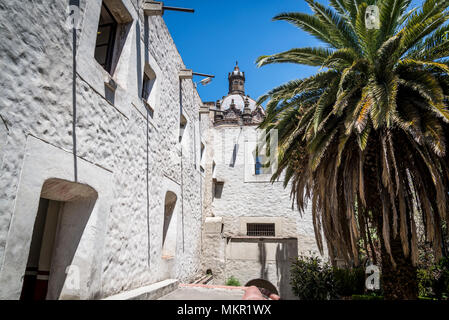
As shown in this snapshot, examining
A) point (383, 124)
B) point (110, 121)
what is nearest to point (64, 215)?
point (110, 121)

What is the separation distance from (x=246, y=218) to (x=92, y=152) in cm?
979

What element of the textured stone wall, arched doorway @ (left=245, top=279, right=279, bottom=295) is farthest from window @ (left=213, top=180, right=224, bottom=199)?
arched doorway @ (left=245, top=279, right=279, bottom=295)

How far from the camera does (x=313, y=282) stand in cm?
898

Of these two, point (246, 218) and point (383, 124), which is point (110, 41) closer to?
point (383, 124)

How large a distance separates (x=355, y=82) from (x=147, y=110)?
14.1 feet

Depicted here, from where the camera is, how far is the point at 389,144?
4.90 meters

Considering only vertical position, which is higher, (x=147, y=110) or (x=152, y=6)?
(x=152, y=6)

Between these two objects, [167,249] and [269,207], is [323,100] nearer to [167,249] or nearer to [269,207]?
[167,249]

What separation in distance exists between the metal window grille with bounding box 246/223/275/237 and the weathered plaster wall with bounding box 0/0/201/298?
4.78 meters

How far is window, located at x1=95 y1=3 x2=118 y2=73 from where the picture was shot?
5195 millimetres

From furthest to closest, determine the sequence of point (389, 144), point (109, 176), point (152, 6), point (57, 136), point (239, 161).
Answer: point (239, 161), point (152, 6), point (389, 144), point (109, 176), point (57, 136)

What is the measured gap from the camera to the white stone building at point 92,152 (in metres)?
2.89

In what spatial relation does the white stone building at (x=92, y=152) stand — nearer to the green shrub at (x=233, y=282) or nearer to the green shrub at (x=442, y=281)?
the green shrub at (x=233, y=282)
